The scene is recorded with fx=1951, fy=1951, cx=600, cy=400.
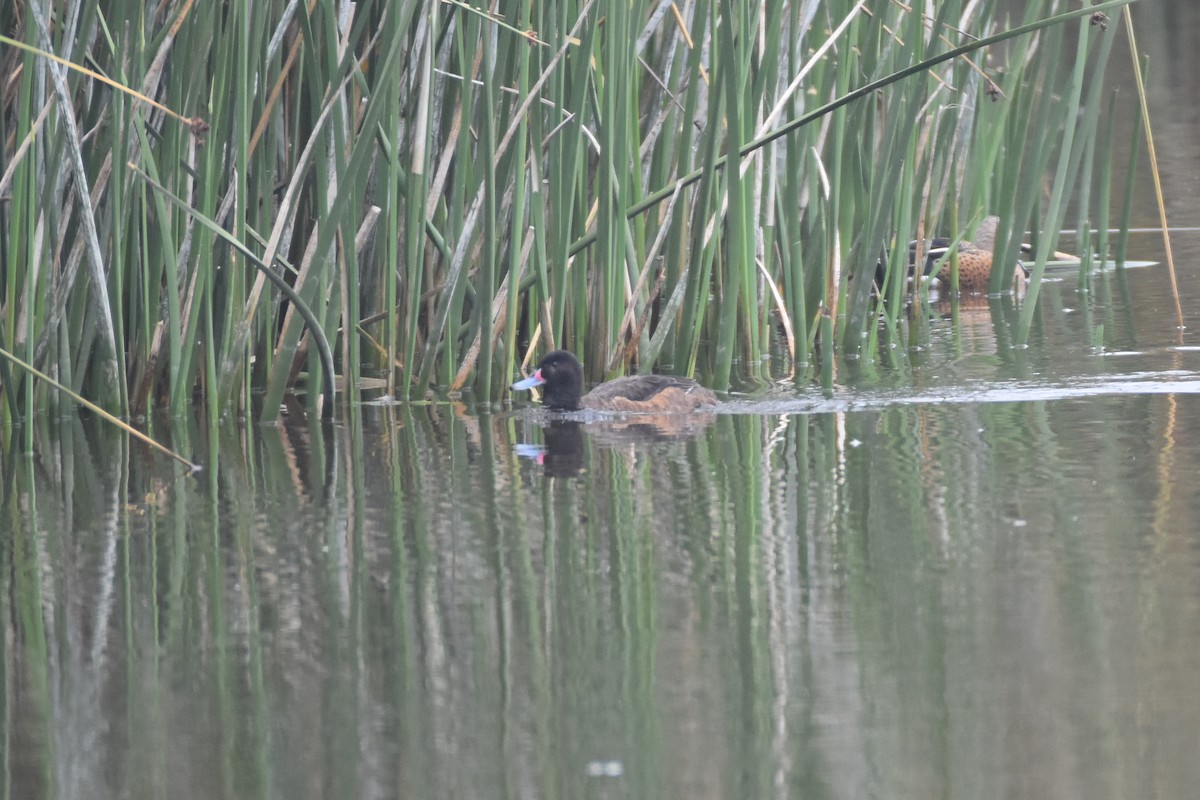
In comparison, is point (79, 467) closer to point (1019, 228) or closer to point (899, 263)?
point (899, 263)

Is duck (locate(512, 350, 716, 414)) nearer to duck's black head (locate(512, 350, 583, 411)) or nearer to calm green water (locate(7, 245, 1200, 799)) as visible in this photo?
duck's black head (locate(512, 350, 583, 411))

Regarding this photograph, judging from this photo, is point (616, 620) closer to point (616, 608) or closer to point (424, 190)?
point (616, 608)

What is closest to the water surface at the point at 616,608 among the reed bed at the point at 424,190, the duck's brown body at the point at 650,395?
the duck's brown body at the point at 650,395

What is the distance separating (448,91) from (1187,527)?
3.67m

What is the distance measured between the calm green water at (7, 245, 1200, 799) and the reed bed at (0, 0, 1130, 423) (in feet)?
1.69

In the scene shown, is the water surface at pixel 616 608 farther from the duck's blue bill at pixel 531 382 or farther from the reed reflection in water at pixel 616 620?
the duck's blue bill at pixel 531 382

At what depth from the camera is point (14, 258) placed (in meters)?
6.32

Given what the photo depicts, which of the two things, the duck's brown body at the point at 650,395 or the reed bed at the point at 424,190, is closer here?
the reed bed at the point at 424,190

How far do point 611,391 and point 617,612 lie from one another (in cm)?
322

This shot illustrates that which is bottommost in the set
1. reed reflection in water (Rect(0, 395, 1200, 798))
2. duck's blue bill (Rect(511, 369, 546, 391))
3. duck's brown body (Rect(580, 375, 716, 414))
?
reed reflection in water (Rect(0, 395, 1200, 798))

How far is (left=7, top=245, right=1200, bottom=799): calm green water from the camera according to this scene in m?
3.24

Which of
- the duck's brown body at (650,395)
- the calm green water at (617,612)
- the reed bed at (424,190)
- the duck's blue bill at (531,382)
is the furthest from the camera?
the duck's blue bill at (531,382)

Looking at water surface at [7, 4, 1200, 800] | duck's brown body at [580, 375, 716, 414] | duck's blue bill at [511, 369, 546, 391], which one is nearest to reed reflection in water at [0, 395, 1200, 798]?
water surface at [7, 4, 1200, 800]

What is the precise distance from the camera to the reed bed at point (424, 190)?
6.46 metres
